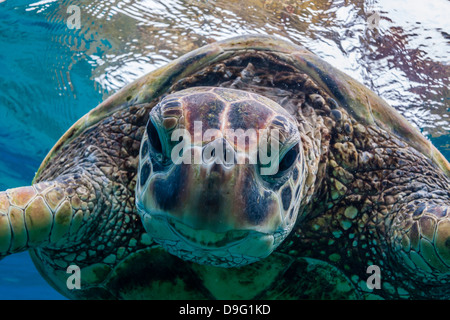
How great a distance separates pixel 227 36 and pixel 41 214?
17.0 ft

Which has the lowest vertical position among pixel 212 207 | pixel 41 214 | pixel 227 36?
pixel 41 214

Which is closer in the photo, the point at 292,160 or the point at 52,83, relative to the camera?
the point at 292,160

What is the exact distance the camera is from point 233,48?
295 cm

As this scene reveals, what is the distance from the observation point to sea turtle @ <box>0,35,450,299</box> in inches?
63.4

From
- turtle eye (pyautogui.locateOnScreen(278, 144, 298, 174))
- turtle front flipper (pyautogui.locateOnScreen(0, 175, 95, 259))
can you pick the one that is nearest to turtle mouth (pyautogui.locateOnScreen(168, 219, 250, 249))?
turtle eye (pyautogui.locateOnScreen(278, 144, 298, 174))

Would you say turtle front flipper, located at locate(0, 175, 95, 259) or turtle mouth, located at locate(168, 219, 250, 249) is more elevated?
turtle mouth, located at locate(168, 219, 250, 249)

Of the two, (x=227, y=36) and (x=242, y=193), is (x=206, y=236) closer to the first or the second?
(x=242, y=193)

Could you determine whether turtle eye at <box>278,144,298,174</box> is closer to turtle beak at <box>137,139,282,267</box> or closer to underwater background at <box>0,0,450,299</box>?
turtle beak at <box>137,139,282,267</box>

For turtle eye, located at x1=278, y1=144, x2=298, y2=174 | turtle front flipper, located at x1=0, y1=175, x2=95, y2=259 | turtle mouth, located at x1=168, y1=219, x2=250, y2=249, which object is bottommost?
turtle front flipper, located at x1=0, y1=175, x2=95, y2=259

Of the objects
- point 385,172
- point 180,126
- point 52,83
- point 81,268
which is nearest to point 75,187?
point 81,268

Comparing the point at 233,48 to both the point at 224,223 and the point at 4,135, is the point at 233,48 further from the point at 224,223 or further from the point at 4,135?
the point at 4,135

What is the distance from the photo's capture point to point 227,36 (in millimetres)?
6578

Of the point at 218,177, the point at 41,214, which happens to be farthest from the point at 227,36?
the point at 218,177
